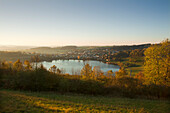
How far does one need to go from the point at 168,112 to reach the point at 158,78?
10026mm

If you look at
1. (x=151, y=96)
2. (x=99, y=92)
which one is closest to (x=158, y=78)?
(x=151, y=96)

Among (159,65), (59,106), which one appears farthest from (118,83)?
(59,106)

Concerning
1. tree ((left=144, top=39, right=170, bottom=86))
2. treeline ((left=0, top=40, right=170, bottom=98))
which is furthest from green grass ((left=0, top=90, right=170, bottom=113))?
tree ((left=144, top=39, right=170, bottom=86))

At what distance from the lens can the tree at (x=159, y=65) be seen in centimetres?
1878

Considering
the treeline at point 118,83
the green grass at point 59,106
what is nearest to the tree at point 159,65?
the treeline at point 118,83

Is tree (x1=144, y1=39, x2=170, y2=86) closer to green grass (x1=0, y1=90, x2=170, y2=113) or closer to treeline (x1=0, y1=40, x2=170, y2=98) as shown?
treeline (x1=0, y1=40, x2=170, y2=98)

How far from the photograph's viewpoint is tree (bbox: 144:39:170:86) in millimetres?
18781

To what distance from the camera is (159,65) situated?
1966 centimetres

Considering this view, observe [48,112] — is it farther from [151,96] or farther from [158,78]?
[158,78]

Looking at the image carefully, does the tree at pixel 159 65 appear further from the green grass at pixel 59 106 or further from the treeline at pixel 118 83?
the green grass at pixel 59 106

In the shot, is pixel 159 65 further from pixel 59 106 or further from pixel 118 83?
pixel 59 106

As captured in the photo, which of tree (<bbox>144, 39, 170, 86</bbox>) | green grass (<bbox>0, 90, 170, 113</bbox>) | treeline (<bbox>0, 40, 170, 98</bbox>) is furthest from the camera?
treeline (<bbox>0, 40, 170, 98</bbox>)

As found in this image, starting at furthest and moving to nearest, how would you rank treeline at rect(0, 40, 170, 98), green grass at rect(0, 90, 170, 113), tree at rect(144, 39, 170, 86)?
treeline at rect(0, 40, 170, 98)
tree at rect(144, 39, 170, 86)
green grass at rect(0, 90, 170, 113)

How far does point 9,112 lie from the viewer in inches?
261
